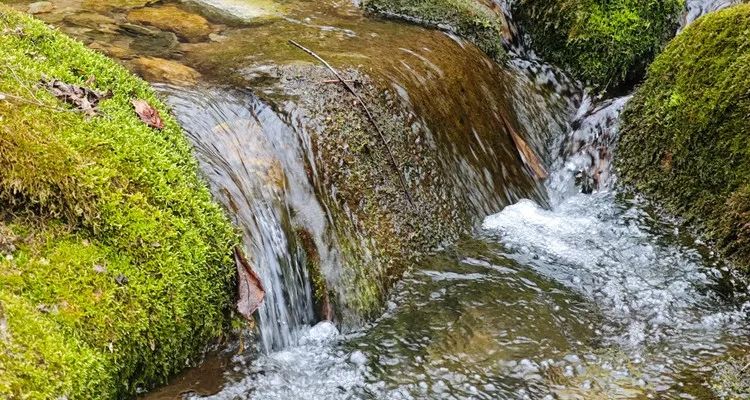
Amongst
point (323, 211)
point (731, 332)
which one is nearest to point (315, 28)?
point (323, 211)

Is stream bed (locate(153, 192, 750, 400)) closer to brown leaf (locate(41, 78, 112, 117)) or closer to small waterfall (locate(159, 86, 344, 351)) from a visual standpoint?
small waterfall (locate(159, 86, 344, 351))

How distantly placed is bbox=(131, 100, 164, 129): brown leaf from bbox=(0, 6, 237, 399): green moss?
62mm

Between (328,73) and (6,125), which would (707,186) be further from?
(6,125)

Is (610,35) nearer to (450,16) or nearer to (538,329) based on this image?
(450,16)

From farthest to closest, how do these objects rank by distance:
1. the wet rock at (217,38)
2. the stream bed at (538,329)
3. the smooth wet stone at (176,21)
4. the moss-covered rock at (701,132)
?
the smooth wet stone at (176,21)
the wet rock at (217,38)
the moss-covered rock at (701,132)
the stream bed at (538,329)

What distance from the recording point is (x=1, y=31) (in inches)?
144

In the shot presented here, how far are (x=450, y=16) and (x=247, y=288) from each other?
4.95m

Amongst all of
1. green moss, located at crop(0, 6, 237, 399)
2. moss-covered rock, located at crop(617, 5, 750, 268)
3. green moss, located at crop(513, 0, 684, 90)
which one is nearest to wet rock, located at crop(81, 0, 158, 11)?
green moss, located at crop(0, 6, 237, 399)

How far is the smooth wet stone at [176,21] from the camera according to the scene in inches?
235

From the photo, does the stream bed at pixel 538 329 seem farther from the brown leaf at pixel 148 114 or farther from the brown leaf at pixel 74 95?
the brown leaf at pixel 74 95

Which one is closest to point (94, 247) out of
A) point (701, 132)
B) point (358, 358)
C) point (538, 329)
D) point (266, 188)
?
point (266, 188)

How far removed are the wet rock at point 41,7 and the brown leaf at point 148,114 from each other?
9.56 ft

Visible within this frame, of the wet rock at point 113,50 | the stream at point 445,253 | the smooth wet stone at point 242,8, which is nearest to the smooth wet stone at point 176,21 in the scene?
the stream at point 445,253

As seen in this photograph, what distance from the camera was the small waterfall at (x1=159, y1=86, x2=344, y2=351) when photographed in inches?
151
